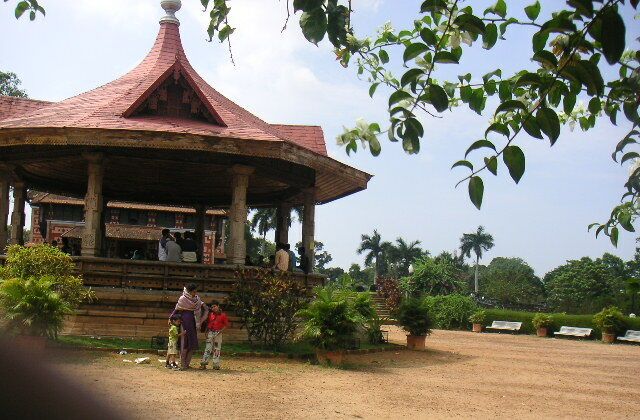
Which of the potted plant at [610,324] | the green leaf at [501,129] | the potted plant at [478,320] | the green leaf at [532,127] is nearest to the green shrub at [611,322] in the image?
the potted plant at [610,324]

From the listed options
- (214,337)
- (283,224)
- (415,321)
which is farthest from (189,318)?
(283,224)

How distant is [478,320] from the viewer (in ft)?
115

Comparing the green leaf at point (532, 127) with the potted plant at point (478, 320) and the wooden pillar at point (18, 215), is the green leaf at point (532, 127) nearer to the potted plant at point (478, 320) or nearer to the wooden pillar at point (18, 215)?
the wooden pillar at point (18, 215)

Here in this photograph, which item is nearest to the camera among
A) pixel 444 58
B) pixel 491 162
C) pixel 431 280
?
pixel 491 162

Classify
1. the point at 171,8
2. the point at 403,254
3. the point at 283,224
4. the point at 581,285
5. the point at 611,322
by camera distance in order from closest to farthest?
the point at 171,8
the point at 283,224
the point at 611,322
the point at 581,285
the point at 403,254

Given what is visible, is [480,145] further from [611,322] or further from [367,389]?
[611,322]

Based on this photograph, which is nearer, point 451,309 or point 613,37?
point 613,37

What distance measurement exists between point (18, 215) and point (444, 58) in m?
18.2

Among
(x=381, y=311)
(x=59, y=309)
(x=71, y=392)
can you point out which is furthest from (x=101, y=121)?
(x=381, y=311)

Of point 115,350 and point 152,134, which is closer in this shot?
point 115,350

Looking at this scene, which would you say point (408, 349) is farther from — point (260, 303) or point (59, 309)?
point (59, 309)

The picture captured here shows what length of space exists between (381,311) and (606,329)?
33.2 ft

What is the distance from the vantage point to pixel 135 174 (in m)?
20.1

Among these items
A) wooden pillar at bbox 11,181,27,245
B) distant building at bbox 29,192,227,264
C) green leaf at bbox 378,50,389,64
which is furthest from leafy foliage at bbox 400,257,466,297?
green leaf at bbox 378,50,389,64
